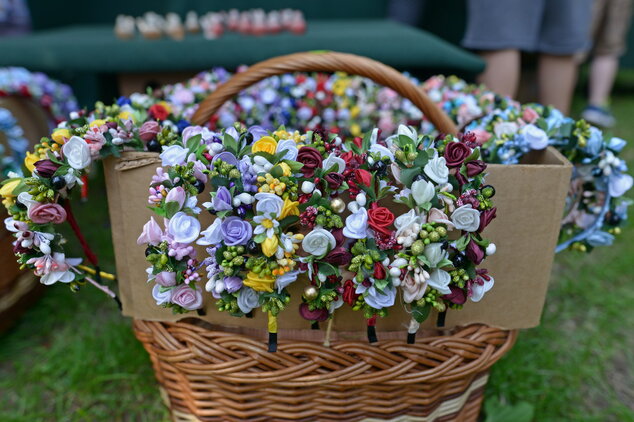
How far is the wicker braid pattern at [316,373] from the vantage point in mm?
661

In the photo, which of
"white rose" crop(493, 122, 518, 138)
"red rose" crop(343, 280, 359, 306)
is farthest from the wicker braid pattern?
"white rose" crop(493, 122, 518, 138)

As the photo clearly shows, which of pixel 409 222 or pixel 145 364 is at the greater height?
pixel 409 222

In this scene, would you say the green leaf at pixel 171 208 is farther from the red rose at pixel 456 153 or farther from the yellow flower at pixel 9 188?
the red rose at pixel 456 153

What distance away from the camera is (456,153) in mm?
587

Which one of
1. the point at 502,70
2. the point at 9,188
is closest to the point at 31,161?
the point at 9,188

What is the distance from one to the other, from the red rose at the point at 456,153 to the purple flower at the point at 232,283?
0.30 metres

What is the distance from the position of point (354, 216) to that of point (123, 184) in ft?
1.04

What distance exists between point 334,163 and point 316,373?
11.8 inches

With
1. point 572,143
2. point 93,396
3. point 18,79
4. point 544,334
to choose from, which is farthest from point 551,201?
point 18,79

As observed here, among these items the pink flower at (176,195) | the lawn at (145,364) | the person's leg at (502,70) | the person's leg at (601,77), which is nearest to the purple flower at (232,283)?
the pink flower at (176,195)

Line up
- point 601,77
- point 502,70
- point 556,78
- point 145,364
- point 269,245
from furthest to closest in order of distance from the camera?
1. point 601,77
2. point 556,78
3. point 502,70
4. point 145,364
5. point 269,245

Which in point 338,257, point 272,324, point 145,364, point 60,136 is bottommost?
point 145,364

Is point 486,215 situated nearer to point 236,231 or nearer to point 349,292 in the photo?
point 349,292

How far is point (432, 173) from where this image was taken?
57 centimetres
